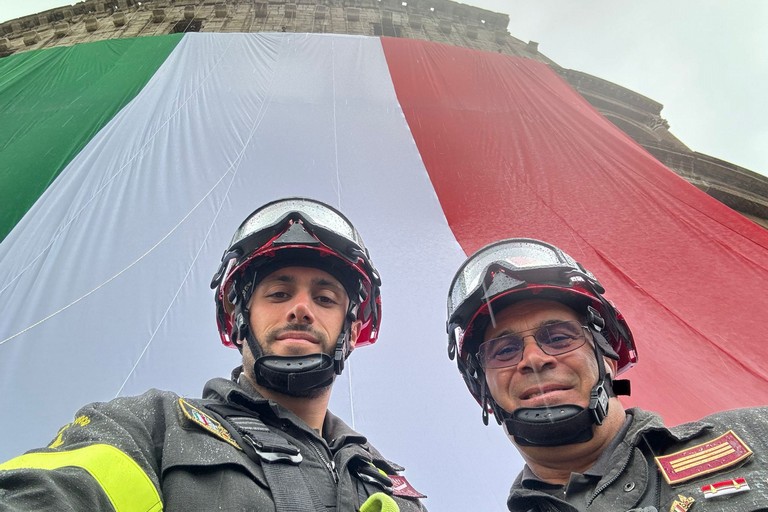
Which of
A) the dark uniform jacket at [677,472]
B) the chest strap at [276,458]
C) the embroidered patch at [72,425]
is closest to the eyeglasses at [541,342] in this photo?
the dark uniform jacket at [677,472]

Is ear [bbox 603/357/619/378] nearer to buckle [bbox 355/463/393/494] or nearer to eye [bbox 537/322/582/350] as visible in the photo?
eye [bbox 537/322/582/350]

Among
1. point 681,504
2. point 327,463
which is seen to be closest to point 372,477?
point 327,463

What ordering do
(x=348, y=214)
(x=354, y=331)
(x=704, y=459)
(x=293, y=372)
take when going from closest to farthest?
(x=704, y=459), (x=293, y=372), (x=354, y=331), (x=348, y=214)

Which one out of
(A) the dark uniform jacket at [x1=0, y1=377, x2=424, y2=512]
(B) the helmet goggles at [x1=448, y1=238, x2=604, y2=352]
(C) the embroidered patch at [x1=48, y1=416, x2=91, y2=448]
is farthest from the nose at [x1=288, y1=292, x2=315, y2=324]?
(C) the embroidered patch at [x1=48, y1=416, x2=91, y2=448]

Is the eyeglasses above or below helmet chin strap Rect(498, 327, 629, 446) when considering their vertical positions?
above

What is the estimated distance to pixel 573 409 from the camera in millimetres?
2061

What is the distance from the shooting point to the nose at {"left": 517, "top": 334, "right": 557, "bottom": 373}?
2.22 metres

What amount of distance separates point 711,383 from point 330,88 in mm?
6926

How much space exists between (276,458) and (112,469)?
1.77 ft

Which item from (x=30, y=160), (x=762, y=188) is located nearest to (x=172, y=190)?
(x=30, y=160)

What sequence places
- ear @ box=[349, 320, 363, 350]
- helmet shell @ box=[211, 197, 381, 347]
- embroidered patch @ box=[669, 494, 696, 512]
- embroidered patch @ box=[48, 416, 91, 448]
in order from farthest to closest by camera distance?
ear @ box=[349, 320, 363, 350]
helmet shell @ box=[211, 197, 381, 347]
embroidered patch @ box=[669, 494, 696, 512]
embroidered patch @ box=[48, 416, 91, 448]

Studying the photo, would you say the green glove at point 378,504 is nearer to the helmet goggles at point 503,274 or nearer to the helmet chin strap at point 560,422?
the helmet chin strap at point 560,422

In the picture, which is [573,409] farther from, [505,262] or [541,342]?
[505,262]

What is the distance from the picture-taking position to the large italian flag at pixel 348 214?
4004 mm
